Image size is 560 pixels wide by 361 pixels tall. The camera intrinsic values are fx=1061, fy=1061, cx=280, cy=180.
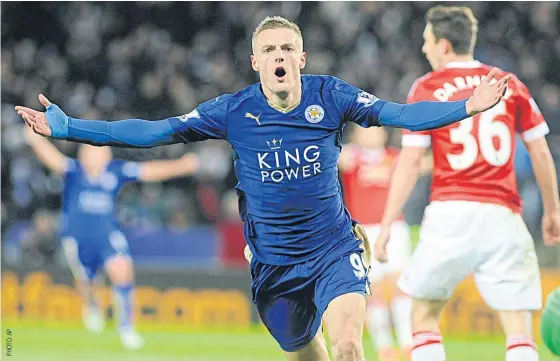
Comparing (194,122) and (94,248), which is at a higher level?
(94,248)

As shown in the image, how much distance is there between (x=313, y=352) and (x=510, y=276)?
1.25m

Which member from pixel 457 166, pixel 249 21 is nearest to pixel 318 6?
pixel 249 21

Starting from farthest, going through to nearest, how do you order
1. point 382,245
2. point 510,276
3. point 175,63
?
point 175,63 < point 382,245 < point 510,276

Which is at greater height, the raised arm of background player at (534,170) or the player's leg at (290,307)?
the raised arm of background player at (534,170)

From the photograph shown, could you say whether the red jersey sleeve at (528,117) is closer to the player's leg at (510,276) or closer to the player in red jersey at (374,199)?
the player's leg at (510,276)

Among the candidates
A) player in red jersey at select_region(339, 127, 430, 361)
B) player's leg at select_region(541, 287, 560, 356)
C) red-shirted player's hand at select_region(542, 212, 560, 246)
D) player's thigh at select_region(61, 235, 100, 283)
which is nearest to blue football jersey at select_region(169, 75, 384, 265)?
player's leg at select_region(541, 287, 560, 356)

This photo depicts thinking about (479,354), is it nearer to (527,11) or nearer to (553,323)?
(553,323)

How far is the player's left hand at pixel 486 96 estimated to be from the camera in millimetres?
4816

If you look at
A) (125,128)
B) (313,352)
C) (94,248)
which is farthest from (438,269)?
(94,248)

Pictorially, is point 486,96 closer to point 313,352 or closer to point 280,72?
point 280,72

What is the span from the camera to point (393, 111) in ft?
17.0

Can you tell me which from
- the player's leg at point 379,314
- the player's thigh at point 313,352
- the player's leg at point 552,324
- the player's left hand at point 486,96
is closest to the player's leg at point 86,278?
the player's leg at point 379,314

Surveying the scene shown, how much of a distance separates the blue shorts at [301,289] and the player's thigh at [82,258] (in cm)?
686

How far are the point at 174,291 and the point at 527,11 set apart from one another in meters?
8.32
